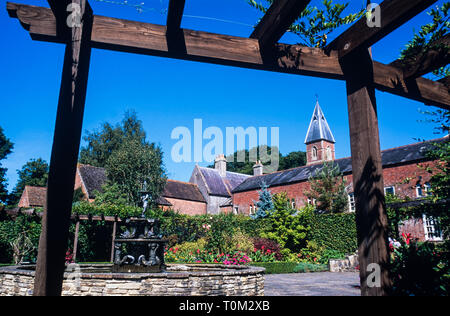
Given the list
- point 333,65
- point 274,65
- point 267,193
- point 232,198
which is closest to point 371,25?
point 333,65

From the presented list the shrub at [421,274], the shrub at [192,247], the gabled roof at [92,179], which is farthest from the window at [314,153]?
the shrub at [421,274]

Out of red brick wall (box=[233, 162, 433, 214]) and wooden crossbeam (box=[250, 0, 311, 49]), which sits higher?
red brick wall (box=[233, 162, 433, 214])

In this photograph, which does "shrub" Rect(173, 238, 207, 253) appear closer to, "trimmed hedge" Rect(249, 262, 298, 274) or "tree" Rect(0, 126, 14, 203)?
"trimmed hedge" Rect(249, 262, 298, 274)

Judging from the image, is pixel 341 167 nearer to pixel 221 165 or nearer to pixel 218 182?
pixel 218 182

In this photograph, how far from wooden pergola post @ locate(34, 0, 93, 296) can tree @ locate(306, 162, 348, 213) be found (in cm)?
2480

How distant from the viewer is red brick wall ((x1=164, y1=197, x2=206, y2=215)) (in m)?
36.2

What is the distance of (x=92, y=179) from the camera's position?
30469 mm

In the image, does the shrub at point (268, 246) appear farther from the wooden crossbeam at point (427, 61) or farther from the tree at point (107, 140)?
the tree at point (107, 140)

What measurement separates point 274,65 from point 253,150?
Result: 61.3 meters

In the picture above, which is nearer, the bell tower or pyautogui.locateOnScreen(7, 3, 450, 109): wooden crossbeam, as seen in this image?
pyautogui.locateOnScreen(7, 3, 450, 109): wooden crossbeam

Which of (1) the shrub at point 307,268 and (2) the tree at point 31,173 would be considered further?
(2) the tree at point 31,173

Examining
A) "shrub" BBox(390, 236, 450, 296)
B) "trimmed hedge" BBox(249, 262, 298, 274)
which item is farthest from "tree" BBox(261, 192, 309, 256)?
"shrub" BBox(390, 236, 450, 296)

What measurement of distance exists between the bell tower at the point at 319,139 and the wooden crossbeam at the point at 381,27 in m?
44.3

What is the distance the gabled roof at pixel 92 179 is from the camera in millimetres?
28922
